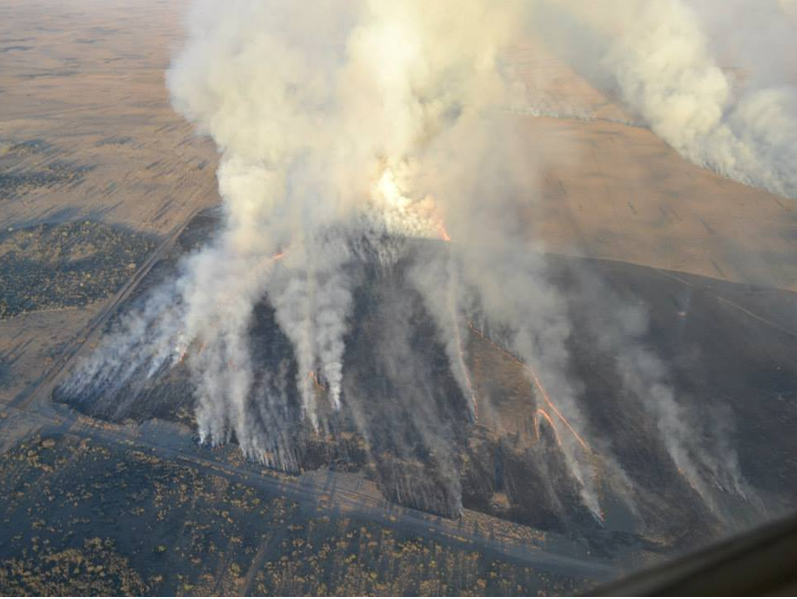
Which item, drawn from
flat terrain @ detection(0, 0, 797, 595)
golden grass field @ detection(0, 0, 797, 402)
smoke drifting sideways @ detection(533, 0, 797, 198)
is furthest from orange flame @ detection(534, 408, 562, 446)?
smoke drifting sideways @ detection(533, 0, 797, 198)

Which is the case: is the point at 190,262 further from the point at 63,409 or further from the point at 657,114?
the point at 657,114

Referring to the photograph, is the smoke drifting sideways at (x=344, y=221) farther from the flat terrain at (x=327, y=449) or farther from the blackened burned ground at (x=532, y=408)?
the flat terrain at (x=327, y=449)

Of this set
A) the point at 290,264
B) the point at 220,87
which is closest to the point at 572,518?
the point at 290,264

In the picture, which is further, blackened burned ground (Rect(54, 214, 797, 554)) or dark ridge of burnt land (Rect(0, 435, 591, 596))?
blackened burned ground (Rect(54, 214, 797, 554))

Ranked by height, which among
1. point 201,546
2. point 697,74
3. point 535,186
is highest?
point 697,74

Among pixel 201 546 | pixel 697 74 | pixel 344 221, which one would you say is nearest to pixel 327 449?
pixel 201 546

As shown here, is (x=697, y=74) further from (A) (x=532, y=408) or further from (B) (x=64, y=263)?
(B) (x=64, y=263)

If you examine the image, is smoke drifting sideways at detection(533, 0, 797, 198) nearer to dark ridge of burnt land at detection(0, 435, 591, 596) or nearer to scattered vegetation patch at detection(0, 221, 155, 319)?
dark ridge of burnt land at detection(0, 435, 591, 596)

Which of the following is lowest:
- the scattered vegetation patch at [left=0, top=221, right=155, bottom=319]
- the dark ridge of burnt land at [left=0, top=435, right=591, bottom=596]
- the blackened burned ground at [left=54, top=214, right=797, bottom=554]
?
the scattered vegetation patch at [left=0, top=221, right=155, bottom=319]
